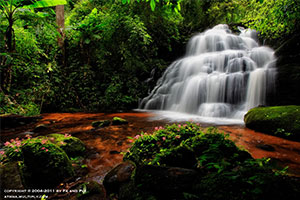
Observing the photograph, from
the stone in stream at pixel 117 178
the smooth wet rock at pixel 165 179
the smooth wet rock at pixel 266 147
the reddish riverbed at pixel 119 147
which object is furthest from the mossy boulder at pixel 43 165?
the smooth wet rock at pixel 266 147

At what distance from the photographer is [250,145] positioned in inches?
131

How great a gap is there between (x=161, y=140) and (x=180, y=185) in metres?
1.06

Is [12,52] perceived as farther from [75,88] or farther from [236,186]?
[236,186]

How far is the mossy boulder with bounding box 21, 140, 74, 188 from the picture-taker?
6.65ft

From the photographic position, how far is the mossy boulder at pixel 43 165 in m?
2.03

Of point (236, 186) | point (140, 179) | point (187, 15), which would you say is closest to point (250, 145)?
point (236, 186)

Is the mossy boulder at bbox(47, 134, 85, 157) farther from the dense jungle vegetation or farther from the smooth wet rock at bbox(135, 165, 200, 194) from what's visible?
the dense jungle vegetation

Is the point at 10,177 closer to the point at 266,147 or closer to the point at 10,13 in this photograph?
the point at 266,147

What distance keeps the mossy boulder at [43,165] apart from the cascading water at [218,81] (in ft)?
23.9

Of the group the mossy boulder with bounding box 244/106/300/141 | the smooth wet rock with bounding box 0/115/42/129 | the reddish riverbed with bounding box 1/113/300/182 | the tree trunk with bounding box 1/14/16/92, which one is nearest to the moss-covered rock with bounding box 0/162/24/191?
the reddish riverbed with bounding box 1/113/300/182

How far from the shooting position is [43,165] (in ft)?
6.84

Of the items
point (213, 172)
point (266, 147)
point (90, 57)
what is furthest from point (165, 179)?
point (90, 57)

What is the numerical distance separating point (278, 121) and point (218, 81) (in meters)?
5.01

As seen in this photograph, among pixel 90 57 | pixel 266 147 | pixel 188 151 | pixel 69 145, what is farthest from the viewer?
pixel 90 57
